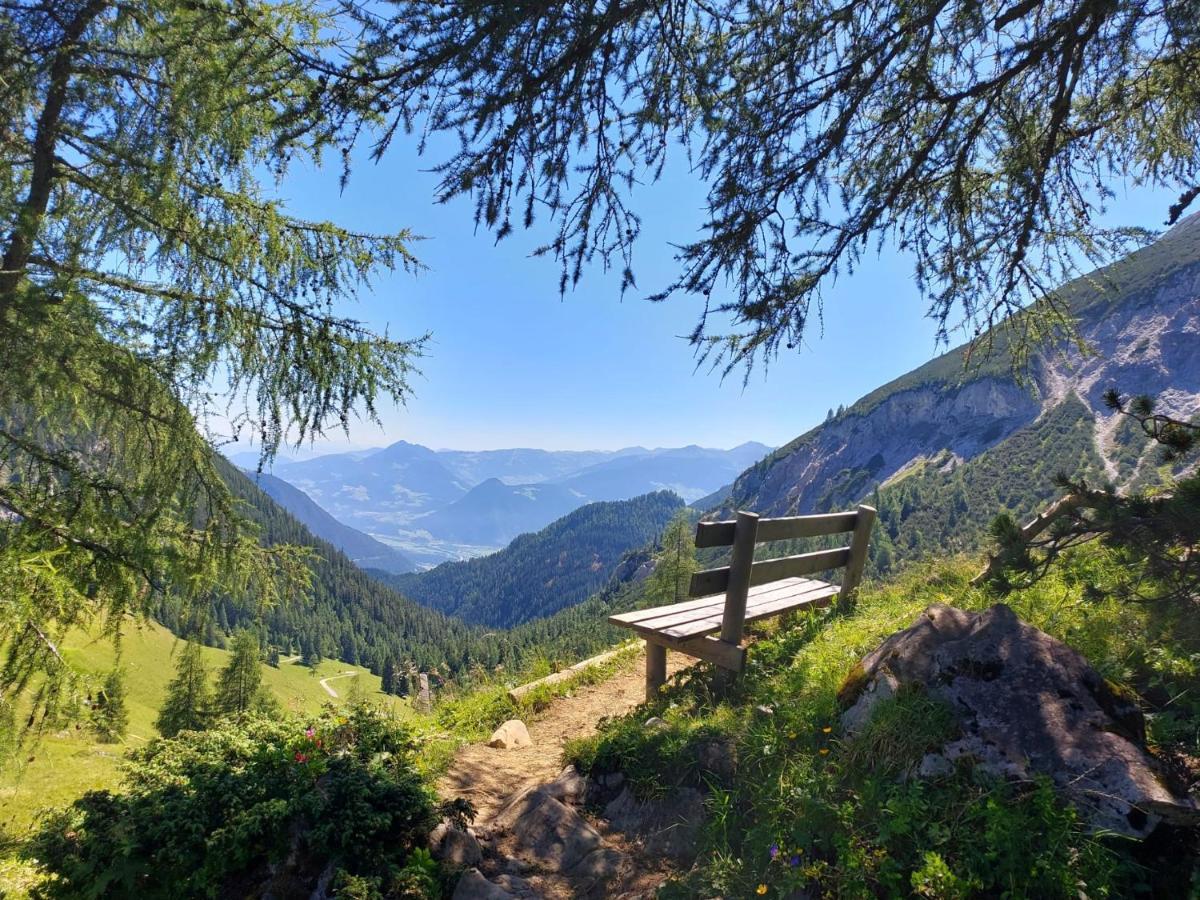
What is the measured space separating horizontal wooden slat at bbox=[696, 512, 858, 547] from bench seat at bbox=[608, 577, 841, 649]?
702mm

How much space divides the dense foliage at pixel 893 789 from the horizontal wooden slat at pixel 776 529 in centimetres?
116

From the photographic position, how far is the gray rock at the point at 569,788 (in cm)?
404

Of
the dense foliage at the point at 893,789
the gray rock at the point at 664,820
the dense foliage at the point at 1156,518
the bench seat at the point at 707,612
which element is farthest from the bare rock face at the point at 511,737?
the dense foliage at the point at 1156,518

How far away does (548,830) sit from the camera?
3.61 meters

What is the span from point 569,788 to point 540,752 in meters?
1.23

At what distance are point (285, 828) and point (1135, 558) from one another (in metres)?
4.70

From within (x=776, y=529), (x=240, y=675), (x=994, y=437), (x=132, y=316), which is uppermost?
(x=994, y=437)

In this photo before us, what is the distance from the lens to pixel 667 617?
5879 mm

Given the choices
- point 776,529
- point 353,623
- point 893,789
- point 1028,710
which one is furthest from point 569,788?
point 353,623

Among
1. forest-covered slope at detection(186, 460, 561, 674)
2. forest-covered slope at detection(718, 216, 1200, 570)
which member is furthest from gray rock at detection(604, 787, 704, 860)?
forest-covered slope at detection(186, 460, 561, 674)

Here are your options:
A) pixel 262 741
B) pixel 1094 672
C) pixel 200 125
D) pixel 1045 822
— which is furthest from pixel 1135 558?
pixel 200 125

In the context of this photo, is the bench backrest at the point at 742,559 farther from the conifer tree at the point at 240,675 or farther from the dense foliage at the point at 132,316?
the conifer tree at the point at 240,675

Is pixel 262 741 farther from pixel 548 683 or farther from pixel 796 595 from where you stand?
pixel 796 595

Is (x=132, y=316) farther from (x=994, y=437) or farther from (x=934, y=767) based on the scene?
(x=994, y=437)
